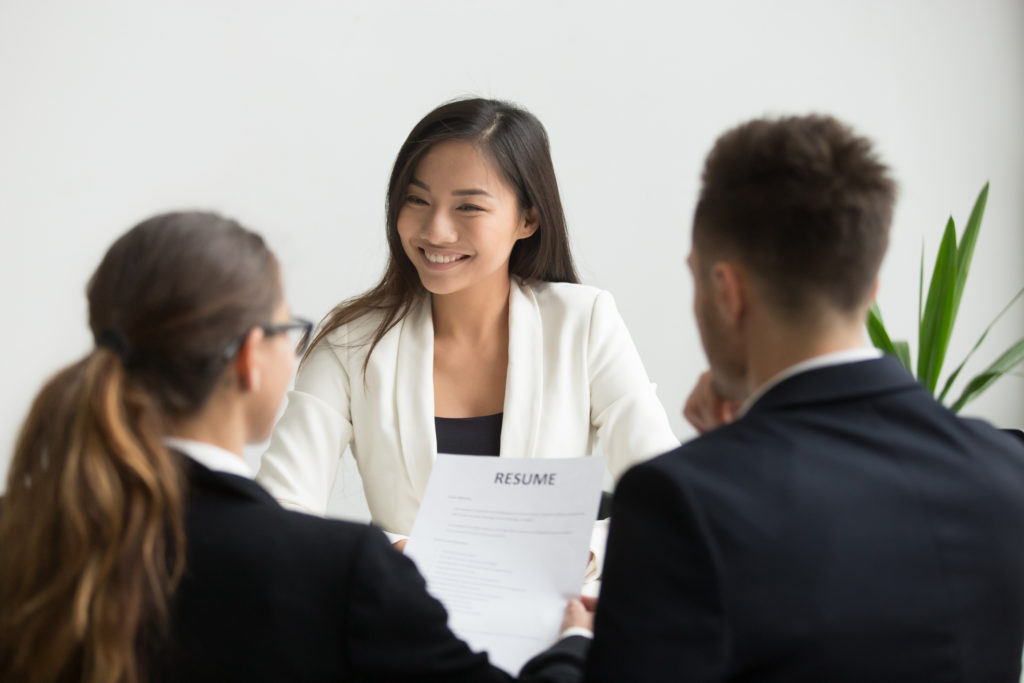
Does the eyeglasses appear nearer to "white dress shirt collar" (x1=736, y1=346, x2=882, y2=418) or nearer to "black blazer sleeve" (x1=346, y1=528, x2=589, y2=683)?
"black blazer sleeve" (x1=346, y1=528, x2=589, y2=683)

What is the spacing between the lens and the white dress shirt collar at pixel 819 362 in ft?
3.21

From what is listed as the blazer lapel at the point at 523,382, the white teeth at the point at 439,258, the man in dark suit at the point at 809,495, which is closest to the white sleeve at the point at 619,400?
the blazer lapel at the point at 523,382

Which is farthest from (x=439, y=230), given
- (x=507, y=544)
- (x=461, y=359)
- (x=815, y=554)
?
(x=815, y=554)

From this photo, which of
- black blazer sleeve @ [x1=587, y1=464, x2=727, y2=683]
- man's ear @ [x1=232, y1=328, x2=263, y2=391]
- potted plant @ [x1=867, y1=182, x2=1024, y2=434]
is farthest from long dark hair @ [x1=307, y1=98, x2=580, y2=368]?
black blazer sleeve @ [x1=587, y1=464, x2=727, y2=683]

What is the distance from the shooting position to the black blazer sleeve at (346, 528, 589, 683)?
3.18 feet

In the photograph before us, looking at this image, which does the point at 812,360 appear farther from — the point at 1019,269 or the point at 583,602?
the point at 1019,269

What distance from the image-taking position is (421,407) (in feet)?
6.65

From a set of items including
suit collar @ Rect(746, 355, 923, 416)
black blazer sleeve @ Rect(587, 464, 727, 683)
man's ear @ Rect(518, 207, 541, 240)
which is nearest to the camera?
black blazer sleeve @ Rect(587, 464, 727, 683)

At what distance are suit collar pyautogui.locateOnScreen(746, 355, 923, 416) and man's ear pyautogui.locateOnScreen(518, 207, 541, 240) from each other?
1.24 meters

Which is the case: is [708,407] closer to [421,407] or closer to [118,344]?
[118,344]

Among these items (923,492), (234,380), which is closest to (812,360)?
(923,492)

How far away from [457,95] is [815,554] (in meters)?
2.55

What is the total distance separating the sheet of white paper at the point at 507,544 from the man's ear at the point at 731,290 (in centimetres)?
42

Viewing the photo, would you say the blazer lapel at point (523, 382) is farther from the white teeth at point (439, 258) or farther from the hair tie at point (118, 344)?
the hair tie at point (118, 344)
